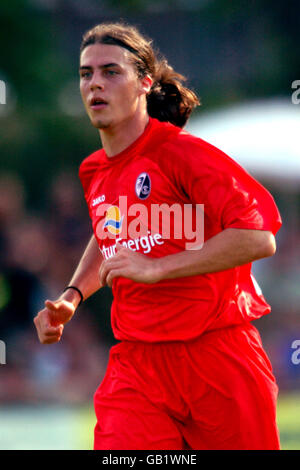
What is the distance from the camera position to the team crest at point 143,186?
393 centimetres

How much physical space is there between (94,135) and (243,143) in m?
1.93

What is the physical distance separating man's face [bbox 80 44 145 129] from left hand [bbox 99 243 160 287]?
70cm

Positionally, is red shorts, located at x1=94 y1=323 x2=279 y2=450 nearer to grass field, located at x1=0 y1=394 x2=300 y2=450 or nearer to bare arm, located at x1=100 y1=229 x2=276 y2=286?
bare arm, located at x1=100 y1=229 x2=276 y2=286

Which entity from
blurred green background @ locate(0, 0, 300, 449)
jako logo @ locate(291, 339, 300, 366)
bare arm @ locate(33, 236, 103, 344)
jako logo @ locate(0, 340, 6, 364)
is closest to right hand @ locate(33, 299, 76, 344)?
bare arm @ locate(33, 236, 103, 344)

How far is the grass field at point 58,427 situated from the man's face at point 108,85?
3835mm

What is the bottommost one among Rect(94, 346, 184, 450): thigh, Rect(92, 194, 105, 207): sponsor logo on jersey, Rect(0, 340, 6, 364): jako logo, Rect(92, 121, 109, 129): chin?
Rect(94, 346, 184, 450): thigh

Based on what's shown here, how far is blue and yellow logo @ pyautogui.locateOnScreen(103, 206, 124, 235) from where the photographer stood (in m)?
4.03

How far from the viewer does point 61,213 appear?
33.9 feet

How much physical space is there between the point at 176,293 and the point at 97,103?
3.04ft

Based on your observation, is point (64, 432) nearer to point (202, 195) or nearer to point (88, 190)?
point (88, 190)

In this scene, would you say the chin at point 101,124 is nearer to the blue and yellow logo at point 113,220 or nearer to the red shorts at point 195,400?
the blue and yellow logo at point 113,220

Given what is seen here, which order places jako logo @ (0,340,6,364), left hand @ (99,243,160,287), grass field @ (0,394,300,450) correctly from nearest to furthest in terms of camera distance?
1. left hand @ (99,243,160,287)
2. grass field @ (0,394,300,450)
3. jako logo @ (0,340,6,364)

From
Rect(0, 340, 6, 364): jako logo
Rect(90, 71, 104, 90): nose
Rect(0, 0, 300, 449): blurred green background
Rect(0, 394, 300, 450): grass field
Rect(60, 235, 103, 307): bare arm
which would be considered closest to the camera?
Rect(90, 71, 104, 90): nose

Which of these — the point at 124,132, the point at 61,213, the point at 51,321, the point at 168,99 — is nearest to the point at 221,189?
the point at 124,132
